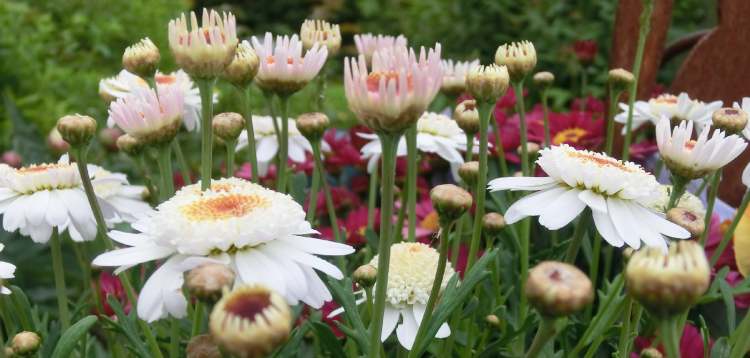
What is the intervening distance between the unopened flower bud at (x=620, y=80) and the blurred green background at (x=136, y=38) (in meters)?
0.92

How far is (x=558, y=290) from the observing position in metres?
0.39

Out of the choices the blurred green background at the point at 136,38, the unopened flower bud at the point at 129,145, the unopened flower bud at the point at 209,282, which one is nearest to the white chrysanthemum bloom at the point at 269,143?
the unopened flower bud at the point at 129,145

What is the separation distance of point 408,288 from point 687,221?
0.22 m

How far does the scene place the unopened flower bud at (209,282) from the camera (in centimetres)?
41

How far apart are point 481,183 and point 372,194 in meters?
0.29

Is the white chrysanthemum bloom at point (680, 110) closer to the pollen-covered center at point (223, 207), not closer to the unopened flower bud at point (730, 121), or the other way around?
the unopened flower bud at point (730, 121)

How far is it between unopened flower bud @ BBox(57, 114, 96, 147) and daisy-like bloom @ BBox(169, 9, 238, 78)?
10 cm

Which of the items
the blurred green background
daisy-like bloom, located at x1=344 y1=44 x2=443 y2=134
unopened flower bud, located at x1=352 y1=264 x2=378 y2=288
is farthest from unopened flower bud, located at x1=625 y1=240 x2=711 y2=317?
the blurred green background

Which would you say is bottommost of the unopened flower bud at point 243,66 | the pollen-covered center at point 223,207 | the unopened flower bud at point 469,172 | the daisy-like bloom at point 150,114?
the unopened flower bud at point 469,172

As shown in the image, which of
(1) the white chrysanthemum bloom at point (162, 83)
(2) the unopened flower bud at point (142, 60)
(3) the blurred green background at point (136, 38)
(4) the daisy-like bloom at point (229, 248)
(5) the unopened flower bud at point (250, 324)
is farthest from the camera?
(3) the blurred green background at point (136, 38)

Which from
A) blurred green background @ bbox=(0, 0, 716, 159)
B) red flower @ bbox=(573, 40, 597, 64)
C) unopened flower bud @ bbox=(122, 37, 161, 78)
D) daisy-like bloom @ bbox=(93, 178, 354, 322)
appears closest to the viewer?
daisy-like bloom @ bbox=(93, 178, 354, 322)

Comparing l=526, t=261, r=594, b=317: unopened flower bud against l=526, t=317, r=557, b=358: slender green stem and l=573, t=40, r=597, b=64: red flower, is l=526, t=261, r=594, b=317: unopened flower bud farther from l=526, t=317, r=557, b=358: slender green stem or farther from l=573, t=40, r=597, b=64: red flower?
l=573, t=40, r=597, b=64: red flower

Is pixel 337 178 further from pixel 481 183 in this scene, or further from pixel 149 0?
pixel 149 0

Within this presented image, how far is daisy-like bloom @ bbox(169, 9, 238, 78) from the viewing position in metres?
0.53
